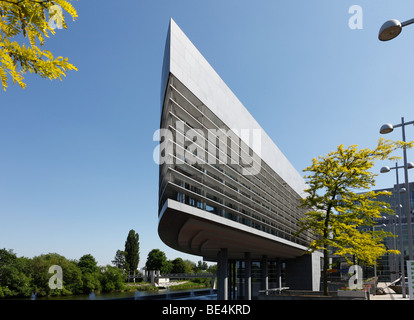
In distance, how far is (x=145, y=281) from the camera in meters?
104

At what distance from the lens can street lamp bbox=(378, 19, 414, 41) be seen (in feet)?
33.1

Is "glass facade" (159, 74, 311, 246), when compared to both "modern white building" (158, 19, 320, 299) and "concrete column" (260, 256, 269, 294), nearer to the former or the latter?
"modern white building" (158, 19, 320, 299)

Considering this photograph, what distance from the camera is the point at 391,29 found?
1020cm

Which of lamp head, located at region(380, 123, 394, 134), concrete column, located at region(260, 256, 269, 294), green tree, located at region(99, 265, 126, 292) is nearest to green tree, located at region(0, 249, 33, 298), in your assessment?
green tree, located at region(99, 265, 126, 292)

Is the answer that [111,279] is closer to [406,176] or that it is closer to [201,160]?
[201,160]

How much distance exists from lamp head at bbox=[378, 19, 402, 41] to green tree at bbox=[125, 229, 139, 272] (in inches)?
4194

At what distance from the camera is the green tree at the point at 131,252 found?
108 metres

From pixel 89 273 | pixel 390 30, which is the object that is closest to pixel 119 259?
pixel 89 273

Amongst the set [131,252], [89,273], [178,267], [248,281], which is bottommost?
[178,267]

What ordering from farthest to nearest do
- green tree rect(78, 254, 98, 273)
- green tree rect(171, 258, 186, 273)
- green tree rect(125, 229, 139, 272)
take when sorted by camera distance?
green tree rect(171, 258, 186, 273) → green tree rect(125, 229, 139, 272) → green tree rect(78, 254, 98, 273)

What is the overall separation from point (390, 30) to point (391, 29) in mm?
36

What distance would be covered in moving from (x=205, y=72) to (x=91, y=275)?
225ft

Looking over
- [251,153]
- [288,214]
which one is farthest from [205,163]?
[288,214]
